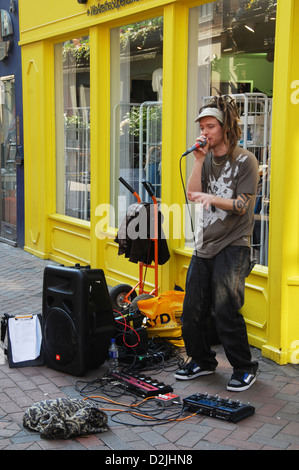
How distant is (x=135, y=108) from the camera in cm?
784

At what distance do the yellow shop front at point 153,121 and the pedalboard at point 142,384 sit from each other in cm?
112

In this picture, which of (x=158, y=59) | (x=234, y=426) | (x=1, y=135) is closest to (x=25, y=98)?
(x=1, y=135)

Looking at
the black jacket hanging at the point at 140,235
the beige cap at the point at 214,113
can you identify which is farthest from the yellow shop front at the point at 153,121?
the beige cap at the point at 214,113

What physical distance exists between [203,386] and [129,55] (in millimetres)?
4411

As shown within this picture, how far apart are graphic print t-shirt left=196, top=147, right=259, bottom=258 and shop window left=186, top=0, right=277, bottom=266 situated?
112 centimetres

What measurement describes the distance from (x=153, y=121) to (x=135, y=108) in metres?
0.49

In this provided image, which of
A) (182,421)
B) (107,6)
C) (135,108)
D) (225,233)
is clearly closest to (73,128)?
(135,108)

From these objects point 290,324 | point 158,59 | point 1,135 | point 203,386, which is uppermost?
point 158,59

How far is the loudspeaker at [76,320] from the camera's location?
5.06 meters

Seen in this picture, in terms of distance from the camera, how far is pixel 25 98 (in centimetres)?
1030

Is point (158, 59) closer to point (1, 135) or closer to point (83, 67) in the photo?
point (83, 67)

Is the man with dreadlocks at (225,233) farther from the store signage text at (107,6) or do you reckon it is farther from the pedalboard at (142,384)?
the store signage text at (107,6)

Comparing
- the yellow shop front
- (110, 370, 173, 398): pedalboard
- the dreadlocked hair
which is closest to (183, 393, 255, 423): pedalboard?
(110, 370, 173, 398): pedalboard

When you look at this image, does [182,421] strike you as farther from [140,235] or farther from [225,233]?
[140,235]
